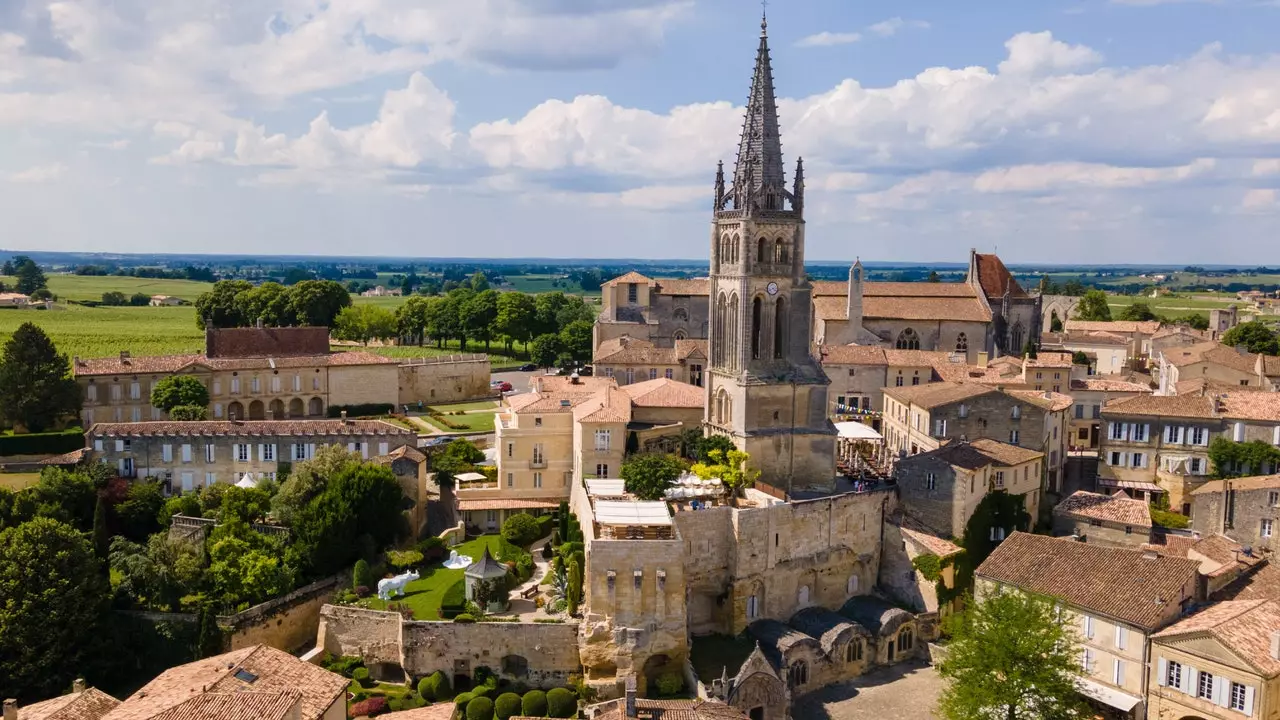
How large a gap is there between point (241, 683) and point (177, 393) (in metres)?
38.3

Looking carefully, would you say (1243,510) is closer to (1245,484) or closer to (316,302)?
(1245,484)

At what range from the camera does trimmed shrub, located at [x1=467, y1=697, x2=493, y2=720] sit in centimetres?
3672

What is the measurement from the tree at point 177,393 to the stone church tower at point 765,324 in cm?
3579

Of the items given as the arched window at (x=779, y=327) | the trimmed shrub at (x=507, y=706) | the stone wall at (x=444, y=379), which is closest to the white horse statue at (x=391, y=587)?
the trimmed shrub at (x=507, y=706)

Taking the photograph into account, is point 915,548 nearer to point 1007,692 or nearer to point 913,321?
point 1007,692

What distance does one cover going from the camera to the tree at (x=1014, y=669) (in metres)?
34.6

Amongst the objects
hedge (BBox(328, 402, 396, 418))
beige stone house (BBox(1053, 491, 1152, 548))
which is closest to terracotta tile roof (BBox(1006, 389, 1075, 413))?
beige stone house (BBox(1053, 491, 1152, 548))

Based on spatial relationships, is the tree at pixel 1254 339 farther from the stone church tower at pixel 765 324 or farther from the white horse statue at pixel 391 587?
the white horse statue at pixel 391 587

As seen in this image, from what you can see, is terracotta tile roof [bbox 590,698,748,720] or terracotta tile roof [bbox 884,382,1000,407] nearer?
terracotta tile roof [bbox 590,698,748,720]

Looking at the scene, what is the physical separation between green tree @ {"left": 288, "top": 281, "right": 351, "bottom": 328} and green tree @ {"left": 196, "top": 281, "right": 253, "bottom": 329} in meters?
5.74

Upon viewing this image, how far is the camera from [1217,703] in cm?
3456

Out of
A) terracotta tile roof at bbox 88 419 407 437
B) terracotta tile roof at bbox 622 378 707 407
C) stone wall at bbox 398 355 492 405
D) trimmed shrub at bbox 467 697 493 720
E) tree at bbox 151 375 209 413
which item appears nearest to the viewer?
trimmed shrub at bbox 467 697 493 720

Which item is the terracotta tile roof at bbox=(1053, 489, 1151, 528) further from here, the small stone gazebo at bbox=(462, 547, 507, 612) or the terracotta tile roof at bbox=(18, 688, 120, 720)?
the terracotta tile roof at bbox=(18, 688, 120, 720)

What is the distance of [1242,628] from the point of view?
34969mm
